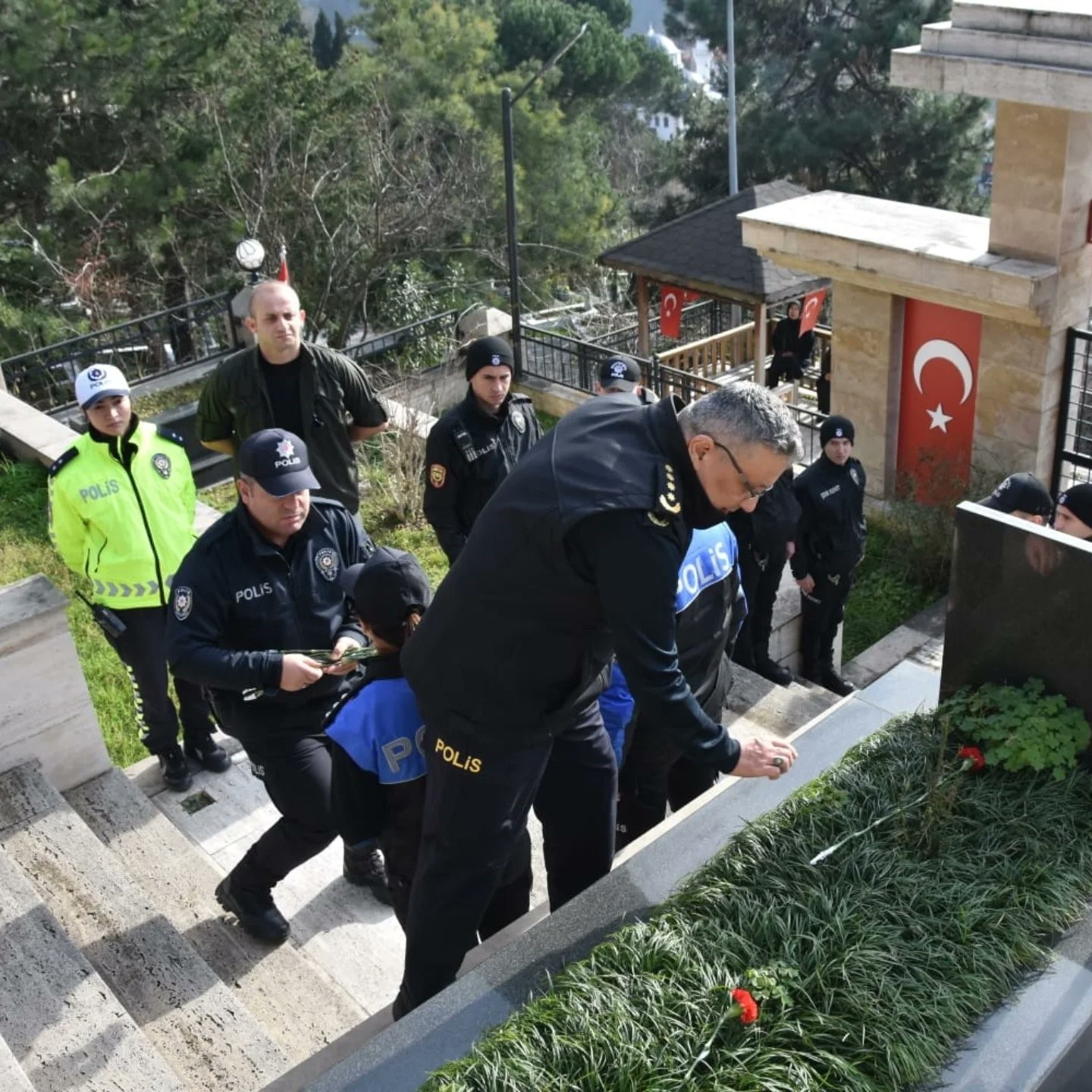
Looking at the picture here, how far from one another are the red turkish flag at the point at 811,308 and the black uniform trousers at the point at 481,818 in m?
10.9

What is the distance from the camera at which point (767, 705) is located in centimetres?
624

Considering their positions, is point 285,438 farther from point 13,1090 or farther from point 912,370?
point 912,370

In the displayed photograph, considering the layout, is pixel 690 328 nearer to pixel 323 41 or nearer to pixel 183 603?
pixel 183 603

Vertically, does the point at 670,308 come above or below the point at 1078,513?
below

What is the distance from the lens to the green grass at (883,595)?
8820mm

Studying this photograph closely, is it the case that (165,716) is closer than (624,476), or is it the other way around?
(624,476)

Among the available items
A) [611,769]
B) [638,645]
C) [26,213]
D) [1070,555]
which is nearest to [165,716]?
[611,769]

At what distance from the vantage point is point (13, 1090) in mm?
3346

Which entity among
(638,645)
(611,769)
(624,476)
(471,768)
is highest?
(624,476)

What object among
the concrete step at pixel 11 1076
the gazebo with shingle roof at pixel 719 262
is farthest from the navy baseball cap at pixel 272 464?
the gazebo with shingle roof at pixel 719 262

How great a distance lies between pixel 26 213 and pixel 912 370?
44.2 feet

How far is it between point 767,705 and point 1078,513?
1.82 metres

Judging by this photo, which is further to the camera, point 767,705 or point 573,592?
point 767,705

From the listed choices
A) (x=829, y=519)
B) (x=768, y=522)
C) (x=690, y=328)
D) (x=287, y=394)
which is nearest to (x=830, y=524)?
(x=829, y=519)
